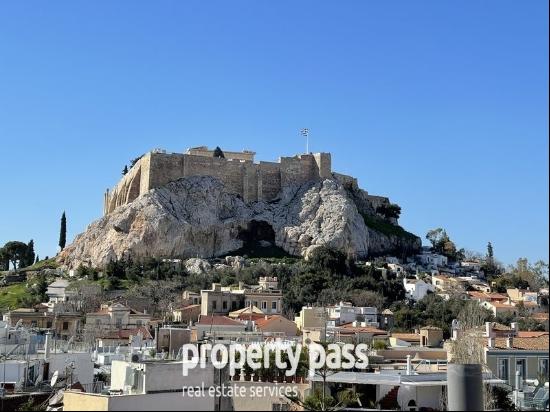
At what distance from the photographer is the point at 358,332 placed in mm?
41375

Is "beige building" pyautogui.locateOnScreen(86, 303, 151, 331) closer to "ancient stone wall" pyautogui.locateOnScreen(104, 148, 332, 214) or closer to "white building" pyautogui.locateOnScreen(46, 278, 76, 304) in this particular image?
"white building" pyautogui.locateOnScreen(46, 278, 76, 304)

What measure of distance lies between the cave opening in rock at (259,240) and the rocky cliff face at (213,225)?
0.11 metres

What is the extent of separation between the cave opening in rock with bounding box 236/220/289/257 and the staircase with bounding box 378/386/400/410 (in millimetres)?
59950

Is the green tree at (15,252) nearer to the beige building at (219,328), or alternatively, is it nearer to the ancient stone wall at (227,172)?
the ancient stone wall at (227,172)

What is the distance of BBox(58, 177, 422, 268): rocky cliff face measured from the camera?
78188 millimetres

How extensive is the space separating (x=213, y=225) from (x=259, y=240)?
17.8 ft

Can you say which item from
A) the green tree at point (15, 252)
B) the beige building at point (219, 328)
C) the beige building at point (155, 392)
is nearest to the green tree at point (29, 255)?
the green tree at point (15, 252)

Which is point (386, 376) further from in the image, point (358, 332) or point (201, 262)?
point (201, 262)

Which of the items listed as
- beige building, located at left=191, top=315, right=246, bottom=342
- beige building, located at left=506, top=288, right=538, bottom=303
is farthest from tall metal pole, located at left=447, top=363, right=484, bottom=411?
beige building, located at left=506, top=288, right=538, bottom=303

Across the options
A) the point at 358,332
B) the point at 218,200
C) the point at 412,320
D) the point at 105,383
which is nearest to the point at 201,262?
the point at 218,200

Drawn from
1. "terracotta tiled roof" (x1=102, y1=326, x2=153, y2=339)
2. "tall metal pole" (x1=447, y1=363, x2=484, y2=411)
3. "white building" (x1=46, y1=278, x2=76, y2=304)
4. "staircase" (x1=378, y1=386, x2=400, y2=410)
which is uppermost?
"white building" (x1=46, y1=278, x2=76, y2=304)

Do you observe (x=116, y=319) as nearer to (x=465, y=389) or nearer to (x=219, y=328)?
(x=219, y=328)

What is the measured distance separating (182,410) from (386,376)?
11.5 m

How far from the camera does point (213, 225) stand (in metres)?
81.1
